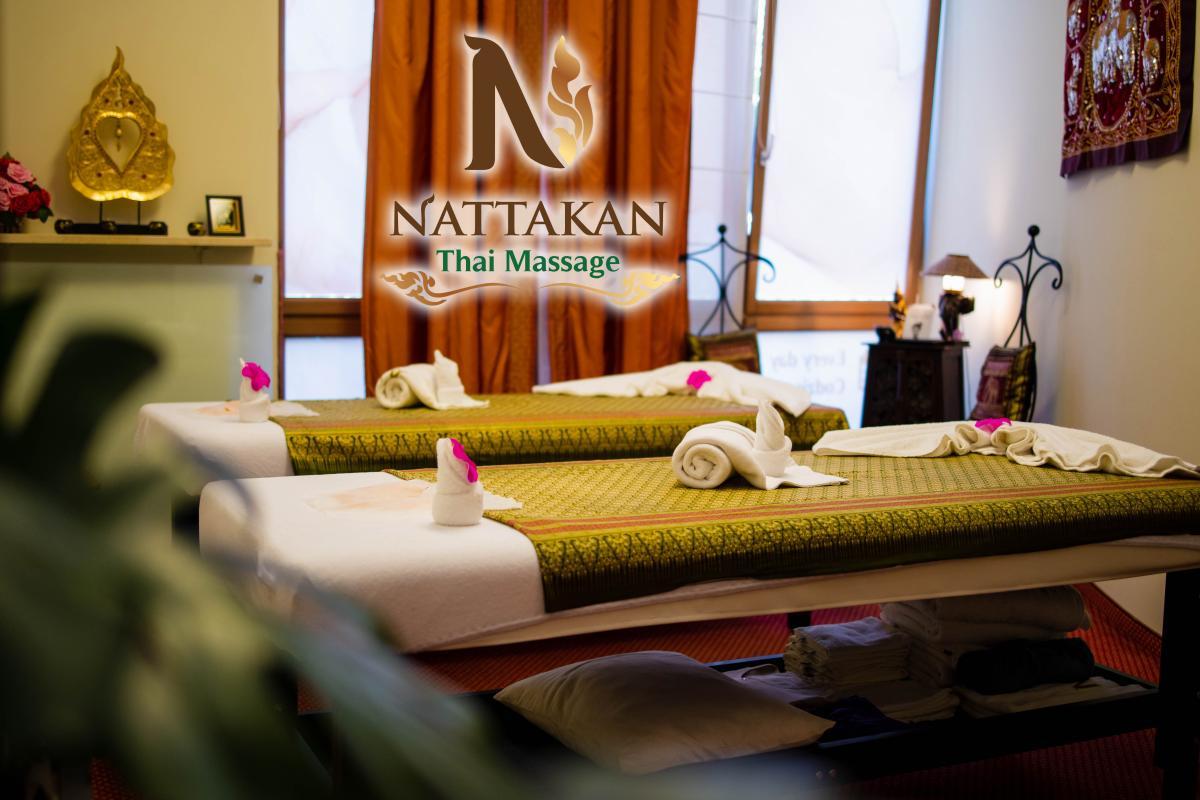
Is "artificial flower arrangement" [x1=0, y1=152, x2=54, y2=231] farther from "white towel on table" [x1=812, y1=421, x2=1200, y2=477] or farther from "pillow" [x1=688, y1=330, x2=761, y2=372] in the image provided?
"white towel on table" [x1=812, y1=421, x2=1200, y2=477]

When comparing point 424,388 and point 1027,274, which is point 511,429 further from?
point 1027,274

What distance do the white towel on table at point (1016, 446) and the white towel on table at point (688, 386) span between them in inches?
34.0

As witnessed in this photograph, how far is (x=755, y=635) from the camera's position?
3.55m

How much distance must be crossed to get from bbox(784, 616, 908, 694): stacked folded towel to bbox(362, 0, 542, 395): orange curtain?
253cm

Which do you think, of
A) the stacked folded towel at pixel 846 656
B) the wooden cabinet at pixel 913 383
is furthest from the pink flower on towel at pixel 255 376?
the wooden cabinet at pixel 913 383

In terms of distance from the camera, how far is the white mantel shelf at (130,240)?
3861 mm

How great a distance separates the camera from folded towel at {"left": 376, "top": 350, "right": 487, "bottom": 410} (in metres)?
3.78

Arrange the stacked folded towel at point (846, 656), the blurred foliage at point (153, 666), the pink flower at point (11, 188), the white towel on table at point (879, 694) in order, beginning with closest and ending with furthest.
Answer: the blurred foliage at point (153, 666) < the white towel on table at point (879, 694) < the stacked folded towel at point (846, 656) < the pink flower at point (11, 188)

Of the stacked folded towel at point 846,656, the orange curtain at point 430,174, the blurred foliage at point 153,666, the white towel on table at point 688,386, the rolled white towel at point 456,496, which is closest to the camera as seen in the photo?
the blurred foliage at point 153,666

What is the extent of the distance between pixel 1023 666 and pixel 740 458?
0.74 m

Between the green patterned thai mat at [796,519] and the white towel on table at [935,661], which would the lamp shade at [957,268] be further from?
the white towel on table at [935,661]

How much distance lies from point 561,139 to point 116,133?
5.88 feet

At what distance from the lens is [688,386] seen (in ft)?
14.4

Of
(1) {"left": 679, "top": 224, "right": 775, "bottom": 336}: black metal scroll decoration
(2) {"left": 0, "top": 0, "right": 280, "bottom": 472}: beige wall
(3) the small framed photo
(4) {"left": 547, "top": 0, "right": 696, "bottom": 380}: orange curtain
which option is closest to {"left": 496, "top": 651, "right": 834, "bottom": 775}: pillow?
(2) {"left": 0, "top": 0, "right": 280, "bottom": 472}: beige wall
